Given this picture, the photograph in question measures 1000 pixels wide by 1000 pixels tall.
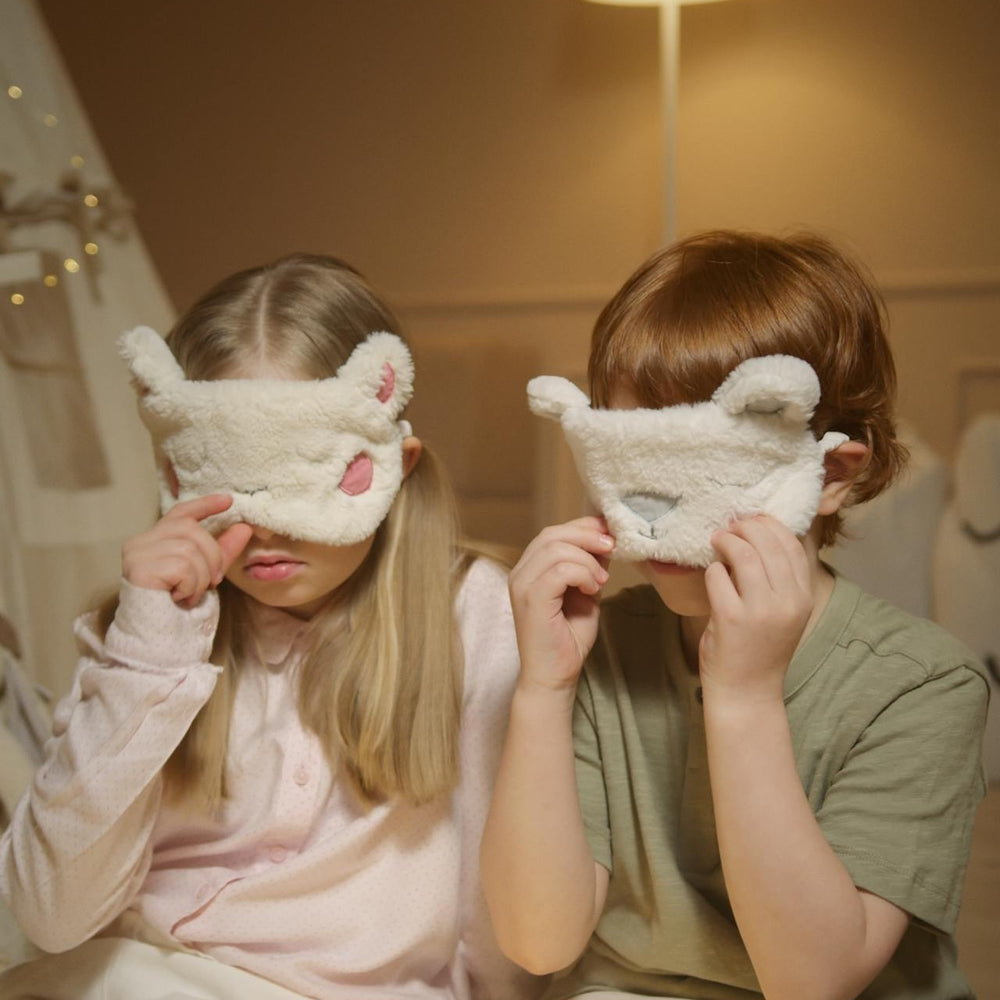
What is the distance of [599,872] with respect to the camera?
94 centimetres

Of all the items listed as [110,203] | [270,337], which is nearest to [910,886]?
[270,337]

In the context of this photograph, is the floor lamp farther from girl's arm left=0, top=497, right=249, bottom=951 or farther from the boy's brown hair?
girl's arm left=0, top=497, right=249, bottom=951

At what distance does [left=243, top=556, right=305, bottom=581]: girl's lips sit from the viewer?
101 centimetres

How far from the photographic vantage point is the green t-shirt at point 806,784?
842 millimetres

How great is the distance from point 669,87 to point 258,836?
1.27 meters

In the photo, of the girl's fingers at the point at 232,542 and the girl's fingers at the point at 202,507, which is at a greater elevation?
the girl's fingers at the point at 202,507

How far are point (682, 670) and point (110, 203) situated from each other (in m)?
1.04

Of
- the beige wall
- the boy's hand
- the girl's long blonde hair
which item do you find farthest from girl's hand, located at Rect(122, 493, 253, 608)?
the beige wall

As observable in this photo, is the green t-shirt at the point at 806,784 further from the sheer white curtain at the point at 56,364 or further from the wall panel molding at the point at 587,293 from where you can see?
the wall panel molding at the point at 587,293

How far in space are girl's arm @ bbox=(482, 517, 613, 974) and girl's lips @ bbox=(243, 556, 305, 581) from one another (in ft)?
0.72

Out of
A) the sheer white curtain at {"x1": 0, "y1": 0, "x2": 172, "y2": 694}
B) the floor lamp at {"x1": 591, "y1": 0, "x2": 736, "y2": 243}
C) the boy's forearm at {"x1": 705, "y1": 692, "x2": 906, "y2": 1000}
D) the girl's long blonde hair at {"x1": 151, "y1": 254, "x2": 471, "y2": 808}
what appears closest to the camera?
the boy's forearm at {"x1": 705, "y1": 692, "x2": 906, "y2": 1000}

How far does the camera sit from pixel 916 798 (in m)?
0.84

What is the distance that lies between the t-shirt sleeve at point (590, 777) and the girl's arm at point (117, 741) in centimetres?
30

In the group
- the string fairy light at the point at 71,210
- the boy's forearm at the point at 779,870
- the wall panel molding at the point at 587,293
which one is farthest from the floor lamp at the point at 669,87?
the boy's forearm at the point at 779,870
